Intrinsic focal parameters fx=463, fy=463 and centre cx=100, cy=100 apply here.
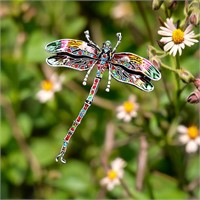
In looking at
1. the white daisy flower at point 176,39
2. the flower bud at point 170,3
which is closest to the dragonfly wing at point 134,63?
the white daisy flower at point 176,39

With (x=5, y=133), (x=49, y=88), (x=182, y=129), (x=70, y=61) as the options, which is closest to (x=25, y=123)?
(x=5, y=133)

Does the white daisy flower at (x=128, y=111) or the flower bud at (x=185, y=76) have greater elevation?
the flower bud at (x=185, y=76)

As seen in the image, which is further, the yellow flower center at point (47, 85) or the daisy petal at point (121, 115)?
the yellow flower center at point (47, 85)

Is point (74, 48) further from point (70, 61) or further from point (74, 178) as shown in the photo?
point (74, 178)

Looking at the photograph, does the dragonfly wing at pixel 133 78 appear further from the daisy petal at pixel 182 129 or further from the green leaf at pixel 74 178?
the green leaf at pixel 74 178

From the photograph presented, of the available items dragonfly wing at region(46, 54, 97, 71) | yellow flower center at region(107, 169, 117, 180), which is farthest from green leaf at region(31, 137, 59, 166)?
dragonfly wing at region(46, 54, 97, 71)

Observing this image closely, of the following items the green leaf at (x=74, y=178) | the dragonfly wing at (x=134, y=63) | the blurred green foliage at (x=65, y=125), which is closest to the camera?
the dragonfly wing at (x=134, y=63)

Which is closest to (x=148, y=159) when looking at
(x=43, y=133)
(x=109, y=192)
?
(x=109, y=192)

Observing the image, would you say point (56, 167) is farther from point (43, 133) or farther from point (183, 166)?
point (183, 166)
